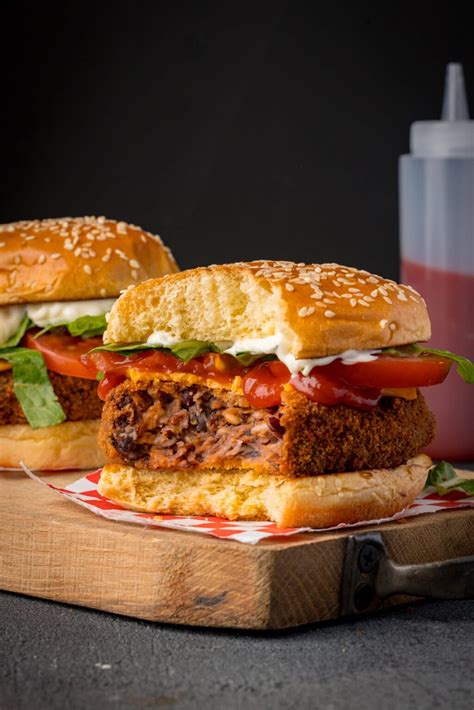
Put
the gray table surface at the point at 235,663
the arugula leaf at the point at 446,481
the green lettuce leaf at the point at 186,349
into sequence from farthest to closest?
the arugula leaf at the point at 446,481 → the green lettuce leaf at the point at 186,349 → the gray table surface at the point at 235,663

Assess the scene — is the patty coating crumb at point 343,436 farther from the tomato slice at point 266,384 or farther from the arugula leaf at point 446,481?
the arugula leaf at point 446,481

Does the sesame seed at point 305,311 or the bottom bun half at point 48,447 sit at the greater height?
the sesame seed at point 305,311

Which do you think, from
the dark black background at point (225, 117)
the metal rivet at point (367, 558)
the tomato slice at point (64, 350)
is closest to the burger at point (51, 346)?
the tomato slice at point (64, 350)

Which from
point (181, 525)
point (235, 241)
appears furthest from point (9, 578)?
point (235, 241)

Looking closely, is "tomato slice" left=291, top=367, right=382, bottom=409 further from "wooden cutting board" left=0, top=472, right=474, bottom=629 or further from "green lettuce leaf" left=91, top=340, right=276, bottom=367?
"wooden cutting board" left=0, top=472, right=474, bottom=629

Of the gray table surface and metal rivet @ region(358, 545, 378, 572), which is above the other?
metal rivet @ region(358, 545, 378, 572)

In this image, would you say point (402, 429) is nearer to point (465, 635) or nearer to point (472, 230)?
point (465, 635)

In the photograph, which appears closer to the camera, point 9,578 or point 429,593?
point 429,593

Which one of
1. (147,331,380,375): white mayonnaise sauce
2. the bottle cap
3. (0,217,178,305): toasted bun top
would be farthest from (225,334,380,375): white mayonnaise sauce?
the bottle cap
